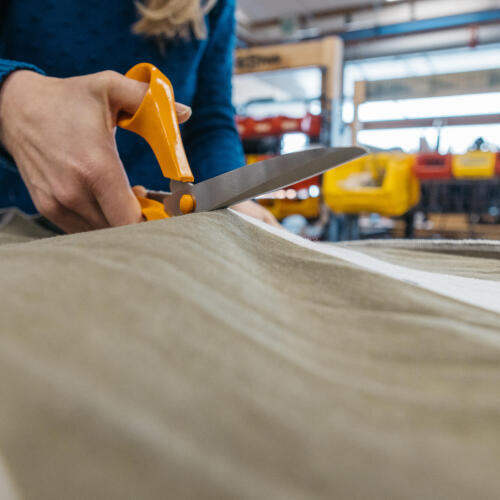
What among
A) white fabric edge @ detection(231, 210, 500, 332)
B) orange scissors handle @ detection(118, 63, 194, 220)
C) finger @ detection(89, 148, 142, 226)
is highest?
orange scissors handle @ detection(118, 63, 194, 220)

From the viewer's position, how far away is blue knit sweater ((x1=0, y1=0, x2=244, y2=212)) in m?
0.58

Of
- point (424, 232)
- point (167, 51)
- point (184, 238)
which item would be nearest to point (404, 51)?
point (424, 232)

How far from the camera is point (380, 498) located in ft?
0.44

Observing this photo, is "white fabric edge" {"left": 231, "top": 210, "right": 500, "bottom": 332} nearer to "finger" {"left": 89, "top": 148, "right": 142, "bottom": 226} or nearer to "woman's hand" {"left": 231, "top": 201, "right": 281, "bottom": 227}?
"finger" {"left": 89, "top": 148, "right": 142, "bottom": 226}

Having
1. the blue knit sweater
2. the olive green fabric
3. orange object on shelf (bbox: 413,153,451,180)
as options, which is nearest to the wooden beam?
orange object on shelf (bbox: 413,153,451,180)

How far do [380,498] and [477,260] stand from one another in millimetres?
352

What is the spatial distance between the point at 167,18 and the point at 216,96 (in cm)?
19

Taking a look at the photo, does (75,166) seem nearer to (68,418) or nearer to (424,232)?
(68,418)

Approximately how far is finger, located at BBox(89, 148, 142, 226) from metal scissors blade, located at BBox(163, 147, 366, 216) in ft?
0.26

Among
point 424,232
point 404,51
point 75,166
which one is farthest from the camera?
point 404,51

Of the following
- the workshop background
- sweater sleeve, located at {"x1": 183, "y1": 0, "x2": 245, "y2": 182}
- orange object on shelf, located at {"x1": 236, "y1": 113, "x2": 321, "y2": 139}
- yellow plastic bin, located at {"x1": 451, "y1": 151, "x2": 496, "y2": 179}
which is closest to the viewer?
sweater sleeve, located at {"x1": 183, "y1": 0, "x2": 245, "y2": 182}

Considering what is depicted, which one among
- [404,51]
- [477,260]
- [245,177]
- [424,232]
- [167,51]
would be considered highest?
[404,51]

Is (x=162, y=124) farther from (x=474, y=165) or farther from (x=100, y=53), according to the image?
(x=474, y=165)

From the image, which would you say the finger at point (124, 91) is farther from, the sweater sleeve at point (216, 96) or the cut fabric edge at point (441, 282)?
the sweater sleeve at point (216, 96)
